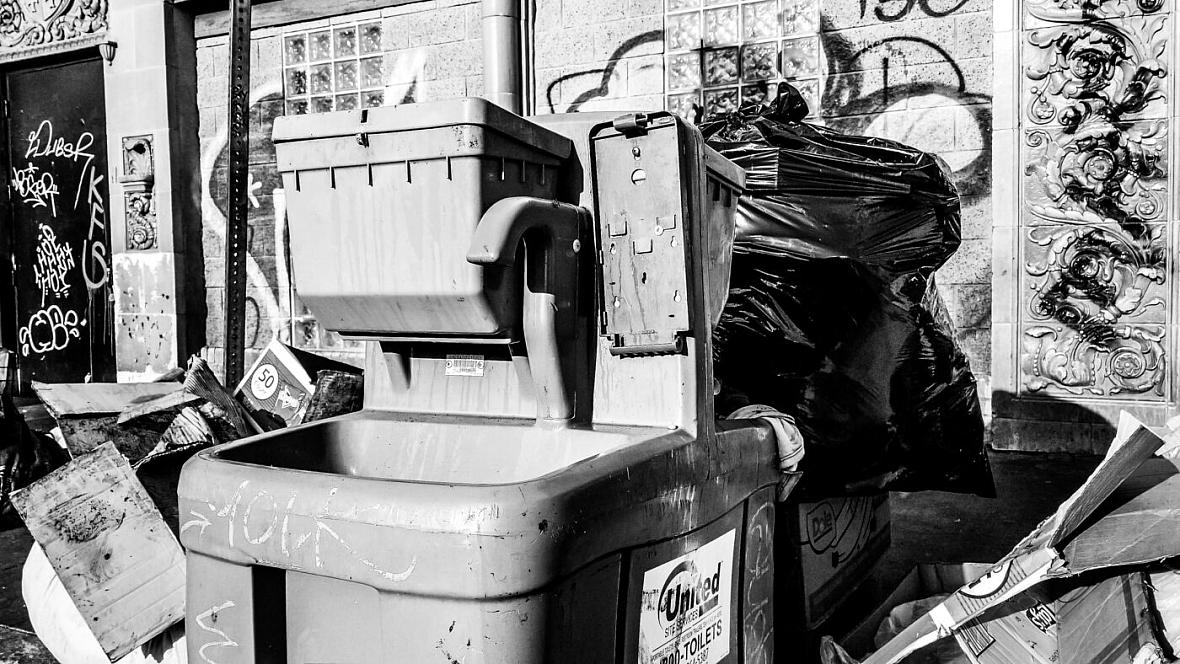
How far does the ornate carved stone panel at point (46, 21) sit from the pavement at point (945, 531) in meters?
5.34

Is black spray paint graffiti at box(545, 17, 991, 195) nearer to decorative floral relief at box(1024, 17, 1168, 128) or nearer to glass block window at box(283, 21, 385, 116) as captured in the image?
decorative floral relief at box(1024, 17, 1168, 128)

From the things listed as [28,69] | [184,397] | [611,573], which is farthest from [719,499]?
[28,69]

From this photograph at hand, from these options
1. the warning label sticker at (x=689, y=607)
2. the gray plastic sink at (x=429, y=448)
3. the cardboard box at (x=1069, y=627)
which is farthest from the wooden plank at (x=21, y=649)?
the cardboard box at (x=1069, y=627)

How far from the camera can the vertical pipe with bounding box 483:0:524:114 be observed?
6.06m

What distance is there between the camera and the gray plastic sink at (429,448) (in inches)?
69.4

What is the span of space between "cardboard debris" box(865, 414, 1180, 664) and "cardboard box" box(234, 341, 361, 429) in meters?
2.20

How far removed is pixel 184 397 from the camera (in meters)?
3.12

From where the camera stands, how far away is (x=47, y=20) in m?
7.89

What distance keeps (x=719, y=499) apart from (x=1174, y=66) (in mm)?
4130

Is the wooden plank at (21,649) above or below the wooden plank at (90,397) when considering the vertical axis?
below

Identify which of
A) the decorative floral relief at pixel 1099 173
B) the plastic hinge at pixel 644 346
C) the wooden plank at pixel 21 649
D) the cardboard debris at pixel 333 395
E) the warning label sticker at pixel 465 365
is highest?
the decorative floral relief at pixel 1099 173

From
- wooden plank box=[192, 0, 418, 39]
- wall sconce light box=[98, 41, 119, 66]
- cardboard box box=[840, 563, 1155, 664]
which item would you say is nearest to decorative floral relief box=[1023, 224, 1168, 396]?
cardboard box box=[840, 563, 1155, 664]

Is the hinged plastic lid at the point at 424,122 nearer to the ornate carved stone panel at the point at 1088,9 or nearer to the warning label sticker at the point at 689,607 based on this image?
the warning label sticker at the point at 689,607

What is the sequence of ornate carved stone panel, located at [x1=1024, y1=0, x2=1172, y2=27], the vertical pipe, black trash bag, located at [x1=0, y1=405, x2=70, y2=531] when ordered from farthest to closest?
the vertical pipe < ornate carved stone panel, located at [x1=1024, y1=0, x2=1172, y2=27] < black trash bag, located at [x1=0, y1=405, x2=70, y2=531]
